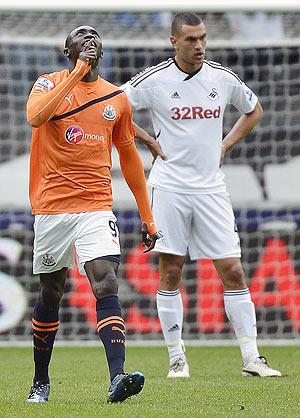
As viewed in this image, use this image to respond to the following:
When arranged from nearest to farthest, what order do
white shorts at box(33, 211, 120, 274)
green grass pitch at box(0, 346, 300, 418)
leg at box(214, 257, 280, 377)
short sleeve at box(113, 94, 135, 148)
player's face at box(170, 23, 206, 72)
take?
1. green grass pitch at box(0, 346, 300, 418)
2. white shorts at box(33, 211, 120, 274)
3. short sleeve at box(113, 94, 135, 148)
4. player's face at box(170, 23, 206, 72)
5. leg at box(214, 257, 280, 377)

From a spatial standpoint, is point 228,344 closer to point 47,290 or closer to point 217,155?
point 217,155

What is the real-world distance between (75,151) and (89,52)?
1.82 feet

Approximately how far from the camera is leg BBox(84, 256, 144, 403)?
19.2 ft

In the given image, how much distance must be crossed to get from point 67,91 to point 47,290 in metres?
1.14

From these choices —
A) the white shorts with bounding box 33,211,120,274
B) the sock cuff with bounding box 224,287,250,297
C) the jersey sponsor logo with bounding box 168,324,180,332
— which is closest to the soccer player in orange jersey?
the white shorts with bounding box 33,211,120,274

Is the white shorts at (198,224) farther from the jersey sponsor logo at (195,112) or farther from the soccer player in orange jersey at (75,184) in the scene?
the soccer player in orange jersey at (75,184)

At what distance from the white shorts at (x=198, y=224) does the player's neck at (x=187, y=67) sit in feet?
2.93

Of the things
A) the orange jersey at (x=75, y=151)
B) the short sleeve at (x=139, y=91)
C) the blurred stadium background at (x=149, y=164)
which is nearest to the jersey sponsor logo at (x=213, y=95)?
the short sleeve at (x=139, y=91)

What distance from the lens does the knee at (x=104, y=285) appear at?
6.01 metres

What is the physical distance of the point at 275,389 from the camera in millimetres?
6922

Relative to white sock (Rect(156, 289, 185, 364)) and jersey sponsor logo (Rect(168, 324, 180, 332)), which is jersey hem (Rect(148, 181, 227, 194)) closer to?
white sock (Rect(156, 289, 185, 364))

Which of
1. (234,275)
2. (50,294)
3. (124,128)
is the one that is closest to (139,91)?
(234,275)

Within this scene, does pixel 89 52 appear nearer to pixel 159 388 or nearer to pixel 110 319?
pixel 110 319

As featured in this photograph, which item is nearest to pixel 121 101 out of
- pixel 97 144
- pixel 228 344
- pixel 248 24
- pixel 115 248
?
pixel 97 144
